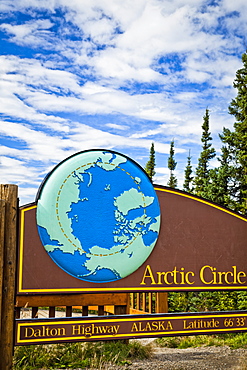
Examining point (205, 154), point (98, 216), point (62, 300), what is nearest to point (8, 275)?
point (98, 216)

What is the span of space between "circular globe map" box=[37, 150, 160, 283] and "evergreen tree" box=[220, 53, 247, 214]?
8.62m

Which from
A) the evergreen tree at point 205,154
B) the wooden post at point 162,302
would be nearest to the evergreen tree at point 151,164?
the evergreen tree at point 205,154

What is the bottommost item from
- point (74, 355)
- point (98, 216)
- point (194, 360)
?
point (194, 360)

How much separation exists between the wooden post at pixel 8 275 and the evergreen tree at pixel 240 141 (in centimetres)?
1000

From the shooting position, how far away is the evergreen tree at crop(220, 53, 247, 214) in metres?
15.2

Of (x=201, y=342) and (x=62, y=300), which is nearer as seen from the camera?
(x=62, y=300)

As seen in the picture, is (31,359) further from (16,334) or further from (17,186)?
(17,186)

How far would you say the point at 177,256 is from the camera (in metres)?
6.53

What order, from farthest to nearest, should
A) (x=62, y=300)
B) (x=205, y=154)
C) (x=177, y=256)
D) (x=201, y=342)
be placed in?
1. (x=205, y=154)
2. (x=201, y=342)
3. (x=62, y=300)
4. (x=177, y=256)

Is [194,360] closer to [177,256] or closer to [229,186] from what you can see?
[177,256]

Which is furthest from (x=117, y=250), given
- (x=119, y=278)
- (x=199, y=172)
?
(x=199, y=172)

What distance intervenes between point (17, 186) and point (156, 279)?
8.45ft

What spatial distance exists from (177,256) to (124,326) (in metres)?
1.39

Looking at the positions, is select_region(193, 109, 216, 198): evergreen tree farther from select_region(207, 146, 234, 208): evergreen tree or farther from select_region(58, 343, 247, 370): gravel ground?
select_region(58, 343, 247, 370): gravel ground
